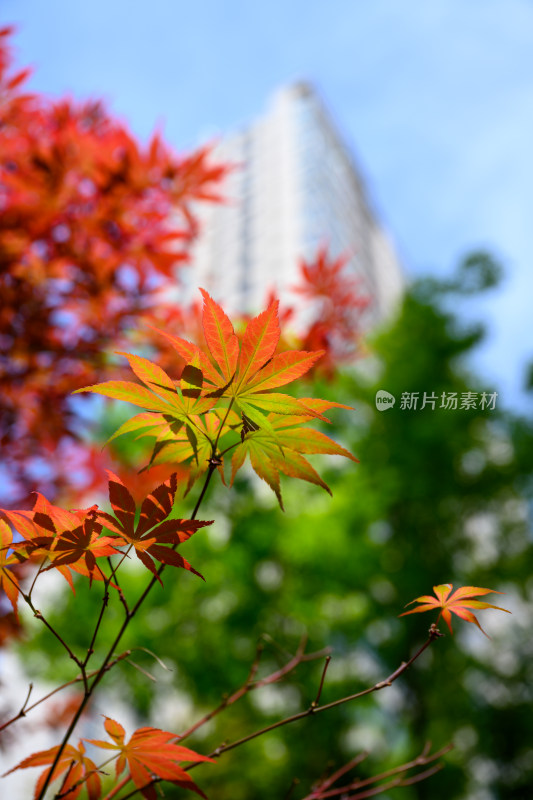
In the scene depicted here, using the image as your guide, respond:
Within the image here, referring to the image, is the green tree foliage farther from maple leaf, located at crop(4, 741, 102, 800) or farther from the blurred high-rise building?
the blurred high-rise building

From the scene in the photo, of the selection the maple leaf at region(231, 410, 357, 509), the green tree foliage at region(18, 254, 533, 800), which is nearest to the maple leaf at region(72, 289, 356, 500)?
the maple leaf at region(231, 410, 357, 509)

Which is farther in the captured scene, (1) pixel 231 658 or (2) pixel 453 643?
(2) pixel 453 643

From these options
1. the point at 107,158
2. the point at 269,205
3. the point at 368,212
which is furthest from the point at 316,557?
the point at 368,212

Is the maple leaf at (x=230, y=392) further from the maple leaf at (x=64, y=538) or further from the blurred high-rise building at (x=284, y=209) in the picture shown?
the blurred high-rise building at (x=284, y=209)

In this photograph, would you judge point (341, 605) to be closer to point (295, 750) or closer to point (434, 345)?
point (295, 750)

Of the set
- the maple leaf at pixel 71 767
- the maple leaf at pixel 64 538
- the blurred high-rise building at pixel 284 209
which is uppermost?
the blurred high-rise building at pixel 284 209

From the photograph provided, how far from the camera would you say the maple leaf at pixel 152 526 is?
1.09 ft

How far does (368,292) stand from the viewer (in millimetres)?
14086

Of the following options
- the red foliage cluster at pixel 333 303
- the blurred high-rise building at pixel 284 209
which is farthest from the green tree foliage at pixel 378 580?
the blurred high-rise building at pixel 284 209

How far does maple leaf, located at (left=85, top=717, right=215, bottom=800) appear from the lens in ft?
1.07

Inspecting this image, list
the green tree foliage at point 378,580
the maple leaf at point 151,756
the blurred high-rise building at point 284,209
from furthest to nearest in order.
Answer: the blurred high-rise building at point 284,209, the green tree foliage at point 378,580, the maple leaf at point 151,756

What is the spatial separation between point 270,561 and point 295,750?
3.69 feet

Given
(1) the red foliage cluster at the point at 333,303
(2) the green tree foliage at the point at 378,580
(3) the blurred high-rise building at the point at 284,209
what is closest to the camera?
(1) the red foliage cluster at the point at 333,303

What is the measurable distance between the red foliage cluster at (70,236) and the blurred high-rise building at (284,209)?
9.62 m
